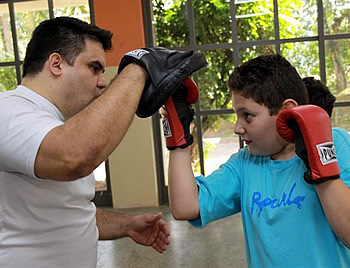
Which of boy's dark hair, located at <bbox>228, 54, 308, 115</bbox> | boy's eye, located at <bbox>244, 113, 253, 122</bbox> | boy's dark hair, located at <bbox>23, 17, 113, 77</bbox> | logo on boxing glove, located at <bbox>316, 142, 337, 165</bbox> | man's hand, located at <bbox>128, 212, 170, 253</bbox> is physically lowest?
man's hand, located at <bbox>128, 212, 170, 253</bbox>

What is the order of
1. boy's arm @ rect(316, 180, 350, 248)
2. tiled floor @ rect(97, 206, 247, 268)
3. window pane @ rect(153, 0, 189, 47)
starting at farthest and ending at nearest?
window pane @ rect(153, 0, 189, 47) < tiled floor @ rect(97, 206, 247, 268) < boy's arm @ rect(316, 180, 350, 248)

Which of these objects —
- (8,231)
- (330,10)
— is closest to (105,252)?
(8,231)

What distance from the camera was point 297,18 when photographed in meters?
4.36

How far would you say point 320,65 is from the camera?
4.40 metres

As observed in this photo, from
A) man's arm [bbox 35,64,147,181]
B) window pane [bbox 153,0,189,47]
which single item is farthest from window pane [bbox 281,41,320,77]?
man's arm [bbox 35,64,147,181]

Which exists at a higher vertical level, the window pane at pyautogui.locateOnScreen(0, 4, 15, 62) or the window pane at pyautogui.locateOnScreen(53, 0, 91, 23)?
the window pane at pyautogui.locateOnScreen(53, 0, 91, 23)

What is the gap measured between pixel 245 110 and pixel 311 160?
0.26m

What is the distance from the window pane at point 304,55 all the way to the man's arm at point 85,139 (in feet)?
11.9

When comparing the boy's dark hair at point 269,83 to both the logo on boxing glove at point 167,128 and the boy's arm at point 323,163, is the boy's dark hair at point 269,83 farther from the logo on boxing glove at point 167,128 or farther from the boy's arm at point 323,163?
the logo on boxing glove at point 167,128

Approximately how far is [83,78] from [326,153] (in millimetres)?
794

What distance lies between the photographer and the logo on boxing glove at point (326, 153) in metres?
1.14

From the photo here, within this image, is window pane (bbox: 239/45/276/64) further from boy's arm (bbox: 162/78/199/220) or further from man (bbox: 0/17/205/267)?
boy's arm (bbox: 162/78/199/220)

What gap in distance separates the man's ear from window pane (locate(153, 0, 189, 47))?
3.28 meters

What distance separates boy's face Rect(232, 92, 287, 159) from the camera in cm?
130
